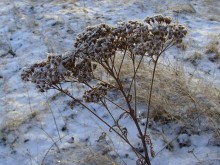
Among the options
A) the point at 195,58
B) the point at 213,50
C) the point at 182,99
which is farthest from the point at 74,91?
the point at 213,50

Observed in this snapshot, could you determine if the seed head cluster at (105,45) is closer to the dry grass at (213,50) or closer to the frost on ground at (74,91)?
the frost on ground at (74,91)

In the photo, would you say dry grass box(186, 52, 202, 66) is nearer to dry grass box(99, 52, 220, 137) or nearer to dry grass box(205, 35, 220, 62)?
dry grass box(205, 35, 220, 62)

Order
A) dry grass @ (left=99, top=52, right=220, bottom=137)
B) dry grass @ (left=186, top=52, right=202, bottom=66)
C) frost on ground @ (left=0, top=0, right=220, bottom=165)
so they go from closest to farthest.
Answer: frost on ground @ (left=0, top=0, right=220, bottom=165)
dry grass @ (left=99, top=52, right=220, bottom=137)
dry grass @ (left=186, top=52, right=202, bottom=66)

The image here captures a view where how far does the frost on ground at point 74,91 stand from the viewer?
145 inches

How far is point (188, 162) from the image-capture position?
137 inches

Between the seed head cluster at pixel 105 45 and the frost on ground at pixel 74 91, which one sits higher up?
the seed head cluster at pixel 105 45

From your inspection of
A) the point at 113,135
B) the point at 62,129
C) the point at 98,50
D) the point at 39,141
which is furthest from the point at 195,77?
the point at 98,50

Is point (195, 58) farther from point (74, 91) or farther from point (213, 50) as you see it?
point (74, 91)

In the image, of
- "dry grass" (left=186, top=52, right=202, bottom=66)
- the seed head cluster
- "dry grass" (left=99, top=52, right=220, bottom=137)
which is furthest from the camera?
"dry grass" (left=186, top=52, right=202, bottom=66)

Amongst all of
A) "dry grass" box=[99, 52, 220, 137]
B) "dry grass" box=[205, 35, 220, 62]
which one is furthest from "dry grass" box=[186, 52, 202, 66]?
"dry grass" box=[99, 52, 220, 137]

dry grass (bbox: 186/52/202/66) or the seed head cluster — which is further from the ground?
the seed head cluster

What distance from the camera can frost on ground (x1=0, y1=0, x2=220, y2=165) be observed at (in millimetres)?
3688

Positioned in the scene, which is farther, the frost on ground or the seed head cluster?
the frost on ground

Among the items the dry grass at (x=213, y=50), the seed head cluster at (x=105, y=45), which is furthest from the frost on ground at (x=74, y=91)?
the seed head cluster at (x=105, y=45)
